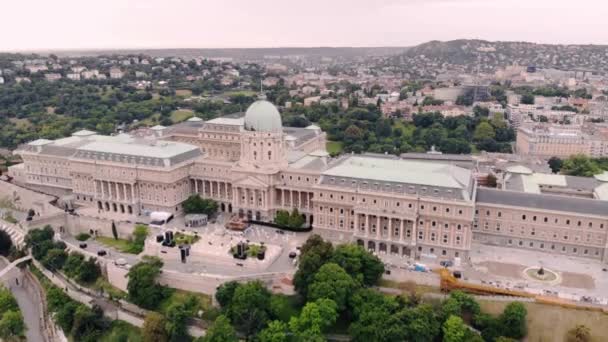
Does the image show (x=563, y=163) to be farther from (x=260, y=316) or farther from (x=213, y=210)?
(x=260, y=316)

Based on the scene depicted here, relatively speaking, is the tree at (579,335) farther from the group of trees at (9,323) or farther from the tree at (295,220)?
the group of trees at (9,323)

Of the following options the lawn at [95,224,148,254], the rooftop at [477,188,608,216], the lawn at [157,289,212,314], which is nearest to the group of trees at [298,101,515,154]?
the rooftop at [477,188,608,216]

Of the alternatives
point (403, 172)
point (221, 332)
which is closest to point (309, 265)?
point (221, 332)

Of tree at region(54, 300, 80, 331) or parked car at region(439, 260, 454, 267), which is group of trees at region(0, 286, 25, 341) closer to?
tree at region(54, 300, 80, 331)

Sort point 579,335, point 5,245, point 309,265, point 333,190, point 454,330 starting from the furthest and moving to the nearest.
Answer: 1. point 5,245
2. point 333,190
3. point 309,265
4. point 454,330
5. point 579,335

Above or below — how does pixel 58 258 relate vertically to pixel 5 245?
above

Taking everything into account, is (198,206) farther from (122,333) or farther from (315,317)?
(315,317)

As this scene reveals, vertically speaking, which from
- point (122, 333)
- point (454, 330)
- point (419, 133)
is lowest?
point (122, 333)
